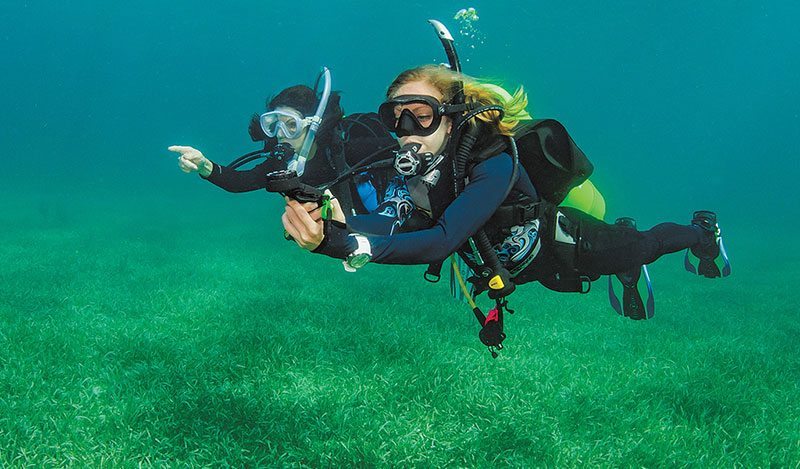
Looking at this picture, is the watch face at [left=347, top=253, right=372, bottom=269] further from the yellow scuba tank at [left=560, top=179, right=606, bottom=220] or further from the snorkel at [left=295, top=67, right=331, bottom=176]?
the yellow scuba tank at [left=560, top=179, right=606, bottom=220]

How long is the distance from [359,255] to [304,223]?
12.6 inches

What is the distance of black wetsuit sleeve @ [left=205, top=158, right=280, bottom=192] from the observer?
5.19m

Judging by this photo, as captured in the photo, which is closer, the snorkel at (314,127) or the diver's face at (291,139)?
the snorkel at (314,127)

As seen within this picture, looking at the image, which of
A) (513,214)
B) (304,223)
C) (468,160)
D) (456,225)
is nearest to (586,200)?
(513,214)

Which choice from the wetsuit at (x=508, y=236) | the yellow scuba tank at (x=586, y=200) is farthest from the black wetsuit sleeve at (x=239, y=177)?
the yellow scuba tank at (x=586, y=200)

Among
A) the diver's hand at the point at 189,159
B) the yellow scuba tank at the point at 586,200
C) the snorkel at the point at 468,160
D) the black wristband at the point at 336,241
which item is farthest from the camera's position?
the diver's hand at the point at 189,159

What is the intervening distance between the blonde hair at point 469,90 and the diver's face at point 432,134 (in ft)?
0.13

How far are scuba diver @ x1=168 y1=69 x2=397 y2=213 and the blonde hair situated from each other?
70.4 inches

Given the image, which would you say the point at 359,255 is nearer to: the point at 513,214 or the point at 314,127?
the point at 513,214

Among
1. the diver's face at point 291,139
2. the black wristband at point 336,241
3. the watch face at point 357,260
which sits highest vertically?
the diver's face at point 291,139

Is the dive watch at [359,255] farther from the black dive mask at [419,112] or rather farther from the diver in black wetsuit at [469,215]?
the black dive mask at [419,112]

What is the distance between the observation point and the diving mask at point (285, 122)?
5.41 meters

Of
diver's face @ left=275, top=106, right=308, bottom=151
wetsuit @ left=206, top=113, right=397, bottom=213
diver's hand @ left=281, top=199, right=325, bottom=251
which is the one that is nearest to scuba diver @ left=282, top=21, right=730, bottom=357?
diver's hand @ left=281, top=199, right=325, bottom=251

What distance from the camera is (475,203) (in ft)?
8.15
